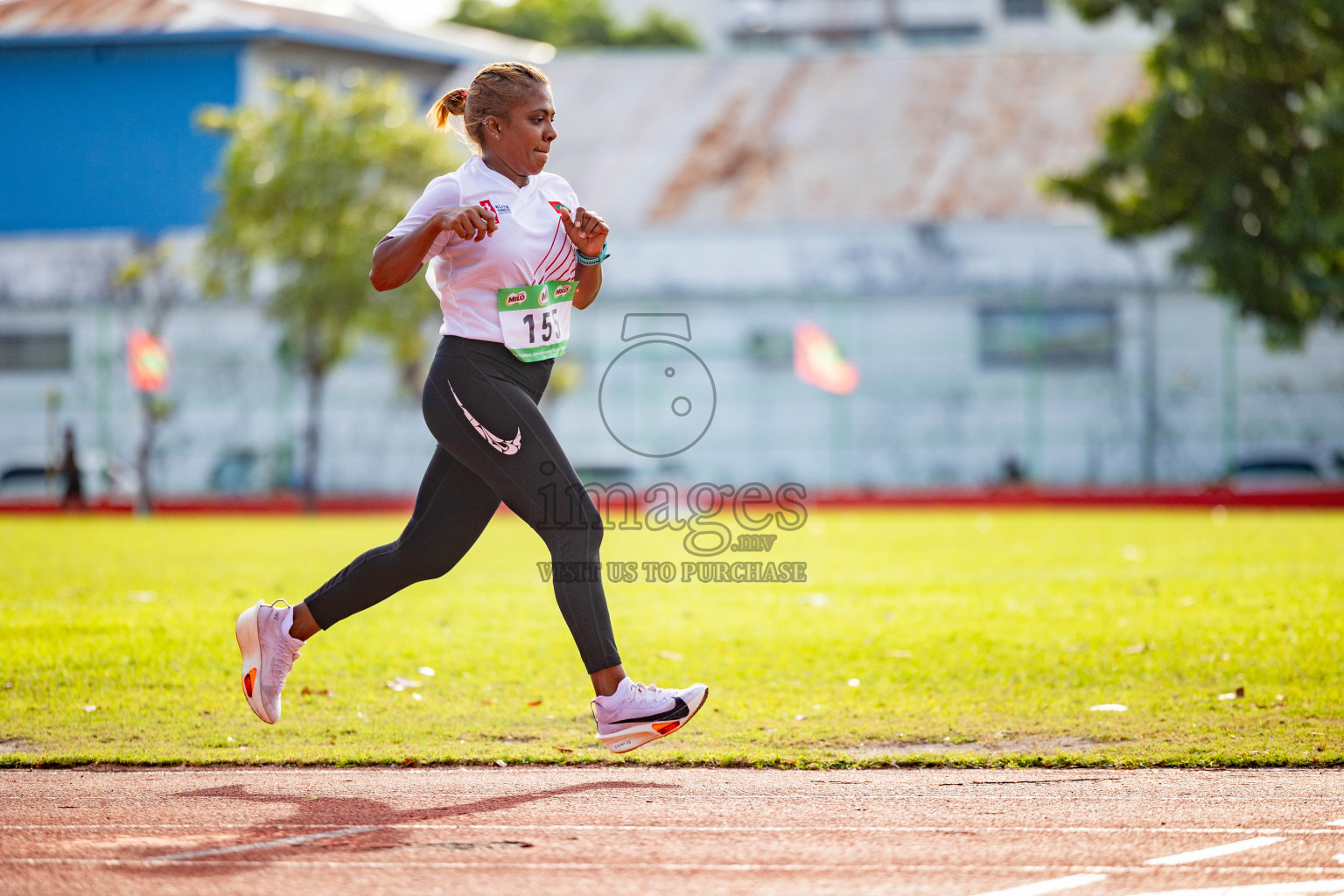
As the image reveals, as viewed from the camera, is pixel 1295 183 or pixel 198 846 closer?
pixel 198 846

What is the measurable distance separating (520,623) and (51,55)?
37.9 meters

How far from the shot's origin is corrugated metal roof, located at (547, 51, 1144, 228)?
36.3 m

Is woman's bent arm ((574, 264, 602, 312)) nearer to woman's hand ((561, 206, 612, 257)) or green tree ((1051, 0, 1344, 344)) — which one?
woman's hand ((561, 206, 612, 257))

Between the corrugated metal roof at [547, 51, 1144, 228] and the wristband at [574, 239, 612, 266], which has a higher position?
the corrugated metal roof at [547, 51, 1144, 228]

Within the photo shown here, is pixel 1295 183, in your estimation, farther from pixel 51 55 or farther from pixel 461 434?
pixel 51 55

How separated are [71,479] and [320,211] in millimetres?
5997

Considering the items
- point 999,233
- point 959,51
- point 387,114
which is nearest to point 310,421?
point 387,114

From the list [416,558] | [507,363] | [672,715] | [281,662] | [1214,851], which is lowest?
[1214,851]

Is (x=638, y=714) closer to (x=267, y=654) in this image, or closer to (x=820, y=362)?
(x=267, y=654)

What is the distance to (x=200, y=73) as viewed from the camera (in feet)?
132

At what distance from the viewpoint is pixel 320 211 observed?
2773cm

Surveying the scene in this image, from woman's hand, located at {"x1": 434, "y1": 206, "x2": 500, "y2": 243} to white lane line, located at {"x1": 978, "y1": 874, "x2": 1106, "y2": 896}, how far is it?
233 centimetres

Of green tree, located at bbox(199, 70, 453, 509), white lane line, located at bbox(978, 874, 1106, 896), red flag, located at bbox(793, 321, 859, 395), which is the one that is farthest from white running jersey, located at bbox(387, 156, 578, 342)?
red flag, located at bbox(793, 321, 859, 395)

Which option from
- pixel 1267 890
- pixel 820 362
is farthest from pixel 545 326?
pixel 820 362
